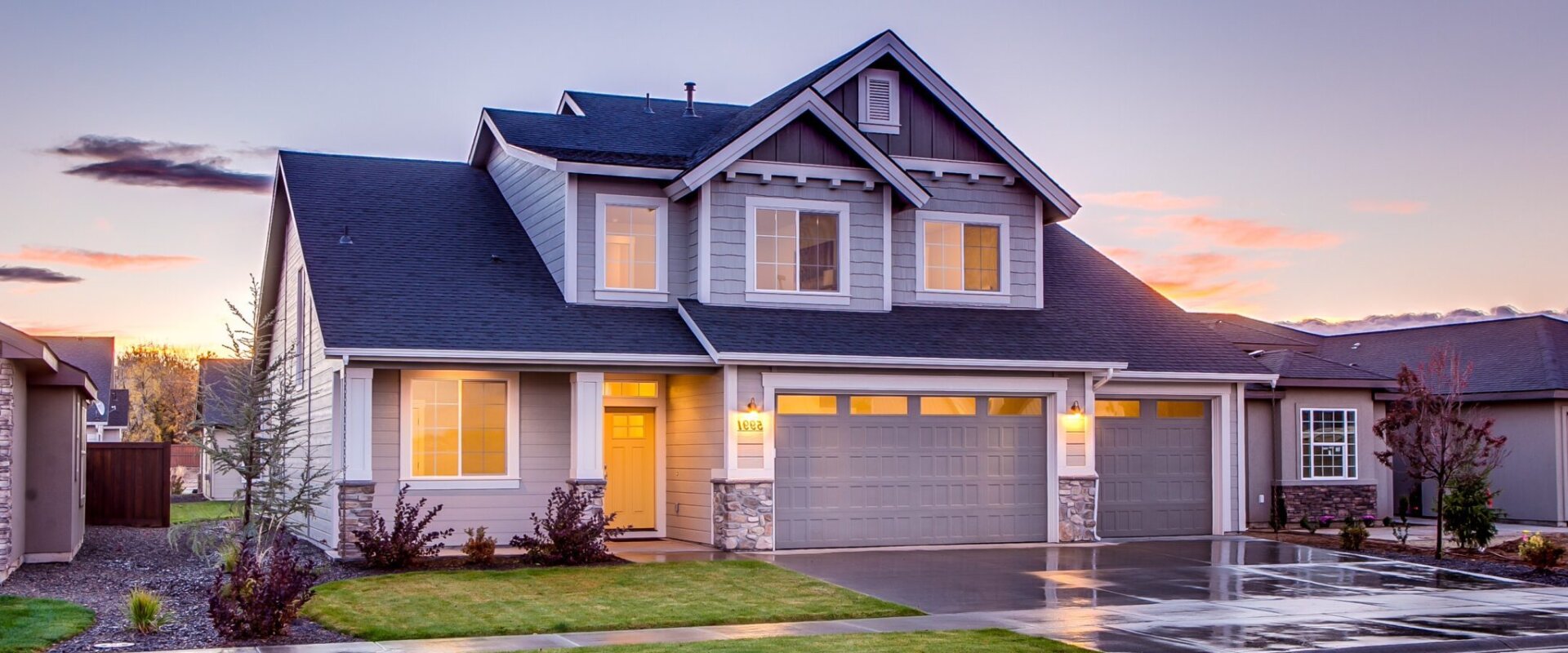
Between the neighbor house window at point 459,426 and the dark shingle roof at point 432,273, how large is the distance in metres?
0.89

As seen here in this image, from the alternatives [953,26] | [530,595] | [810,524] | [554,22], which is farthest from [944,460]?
[554,22]

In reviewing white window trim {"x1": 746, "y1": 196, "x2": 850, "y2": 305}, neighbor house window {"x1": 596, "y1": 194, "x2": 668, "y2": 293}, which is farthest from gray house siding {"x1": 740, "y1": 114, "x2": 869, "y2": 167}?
neighbor house window {"x1": 596, "y1": 194, "x2": 668, "y2": 293}

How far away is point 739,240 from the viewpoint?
21.2 metres

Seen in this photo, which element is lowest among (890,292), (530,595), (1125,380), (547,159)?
(530,595)

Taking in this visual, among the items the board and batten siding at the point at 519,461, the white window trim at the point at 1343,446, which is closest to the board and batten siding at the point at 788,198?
the board and batten siding at the point at 519,461

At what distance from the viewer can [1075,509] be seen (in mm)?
21641

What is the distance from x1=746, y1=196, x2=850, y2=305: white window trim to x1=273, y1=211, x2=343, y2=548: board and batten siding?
608 centimetres

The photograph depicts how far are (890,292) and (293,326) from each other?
992 cm

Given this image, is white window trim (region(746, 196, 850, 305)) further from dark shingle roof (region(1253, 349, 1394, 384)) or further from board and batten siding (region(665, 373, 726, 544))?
dark shingle roof (region(1253, 349, 1394, 384))

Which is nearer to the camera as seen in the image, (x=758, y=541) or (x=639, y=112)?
(x=758, y=541)

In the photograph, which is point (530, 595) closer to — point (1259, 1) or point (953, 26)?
point (953, 26)

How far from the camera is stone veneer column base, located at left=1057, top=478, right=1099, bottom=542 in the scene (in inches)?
851

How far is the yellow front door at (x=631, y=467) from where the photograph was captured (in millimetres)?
21938

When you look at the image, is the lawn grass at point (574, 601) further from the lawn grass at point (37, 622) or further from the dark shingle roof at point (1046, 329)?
the dark shingle roof at point (1046, 329)
